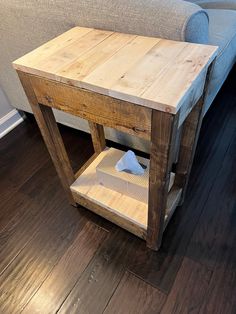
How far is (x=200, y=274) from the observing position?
0.90m

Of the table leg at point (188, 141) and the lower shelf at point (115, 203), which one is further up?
the table leg at point (188, 141)

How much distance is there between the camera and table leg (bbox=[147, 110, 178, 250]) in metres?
0.54

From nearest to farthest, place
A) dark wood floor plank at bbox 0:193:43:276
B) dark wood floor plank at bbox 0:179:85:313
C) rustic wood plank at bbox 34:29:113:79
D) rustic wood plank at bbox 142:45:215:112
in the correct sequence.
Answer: rustic wood plank at bbox 142:45:215:112 < rustic wood plank at bbox 34:29:113:79 < dark wood floor plank at bbox 0:179:85:313 < dark wood floor plank at bbox 0:193:43:276

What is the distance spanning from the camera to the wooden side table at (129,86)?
1.79 feet

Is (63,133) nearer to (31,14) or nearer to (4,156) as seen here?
(4,156)

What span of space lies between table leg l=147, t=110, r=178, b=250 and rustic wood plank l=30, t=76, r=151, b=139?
0.09ft

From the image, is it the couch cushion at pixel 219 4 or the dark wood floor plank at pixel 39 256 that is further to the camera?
the couch cushion at pixel 219 4

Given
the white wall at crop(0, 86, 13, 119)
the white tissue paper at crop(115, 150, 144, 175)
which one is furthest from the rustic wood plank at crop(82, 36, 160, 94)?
the white wall at crop(0, 86, 13, 119)

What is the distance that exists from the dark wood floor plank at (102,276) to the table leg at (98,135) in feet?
1.29

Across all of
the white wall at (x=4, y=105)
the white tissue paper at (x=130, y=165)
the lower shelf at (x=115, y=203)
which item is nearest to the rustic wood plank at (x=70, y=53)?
the white tissue paper at (x=130, y=165)

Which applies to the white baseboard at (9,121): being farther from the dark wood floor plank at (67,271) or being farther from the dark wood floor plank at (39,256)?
the dark wood floor plank at (67,271)

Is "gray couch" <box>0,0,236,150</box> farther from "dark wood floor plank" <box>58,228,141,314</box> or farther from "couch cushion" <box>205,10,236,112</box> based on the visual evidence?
"dark wood floor plank" <box>58,228,141,314</box>

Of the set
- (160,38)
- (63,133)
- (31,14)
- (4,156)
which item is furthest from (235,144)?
(4,156)

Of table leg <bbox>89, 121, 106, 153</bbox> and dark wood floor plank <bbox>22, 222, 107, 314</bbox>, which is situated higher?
table leg <bbox>89, 121, 106, 153</bbox>
